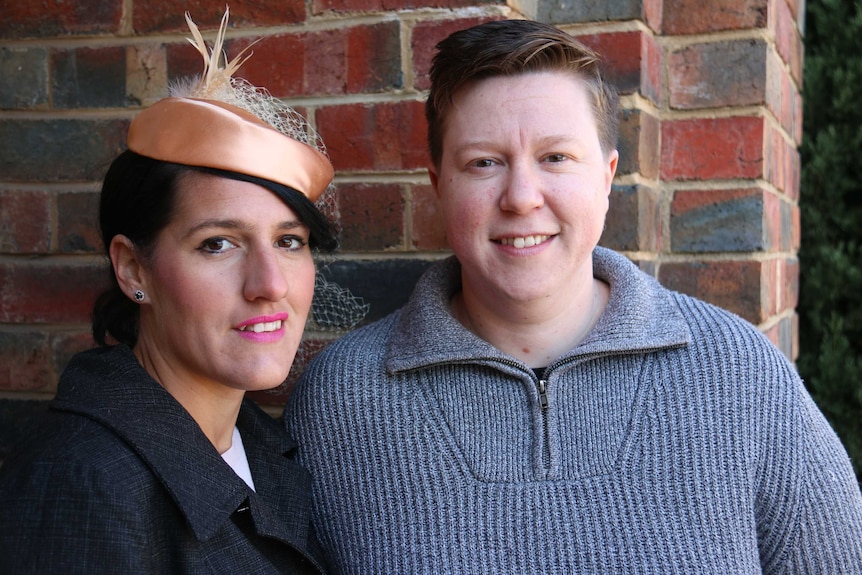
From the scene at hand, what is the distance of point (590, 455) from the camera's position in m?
1.65

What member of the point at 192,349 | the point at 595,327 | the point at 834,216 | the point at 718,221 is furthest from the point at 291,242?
the point at 834,216

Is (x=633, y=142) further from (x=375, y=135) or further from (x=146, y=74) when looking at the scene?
(x=146, y=74)

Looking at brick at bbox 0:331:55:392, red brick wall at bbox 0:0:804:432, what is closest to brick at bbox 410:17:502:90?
red brick wall at bbox 0:0:804:432

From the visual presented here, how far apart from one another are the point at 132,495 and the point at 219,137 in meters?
0.63

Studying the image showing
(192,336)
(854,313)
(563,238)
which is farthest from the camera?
(854,313)

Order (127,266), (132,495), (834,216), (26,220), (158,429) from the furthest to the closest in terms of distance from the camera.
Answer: (834,216) < (26,220) < (127,266) < (158,429) < (132,495)

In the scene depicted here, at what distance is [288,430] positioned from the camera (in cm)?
188

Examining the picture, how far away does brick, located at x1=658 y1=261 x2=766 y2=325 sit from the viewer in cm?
212

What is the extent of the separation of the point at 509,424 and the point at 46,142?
1.34 m

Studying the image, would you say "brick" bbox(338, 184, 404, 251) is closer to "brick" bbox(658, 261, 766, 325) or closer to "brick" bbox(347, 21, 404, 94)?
"brick" bbox(347, 21, 404, 94)

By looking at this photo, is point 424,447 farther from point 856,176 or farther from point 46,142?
point 856,176

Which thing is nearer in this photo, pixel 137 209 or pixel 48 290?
pixel 137 209

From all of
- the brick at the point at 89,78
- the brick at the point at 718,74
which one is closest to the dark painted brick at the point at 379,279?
the brick at the point at 89,78

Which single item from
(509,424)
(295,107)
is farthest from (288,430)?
(295,107)
